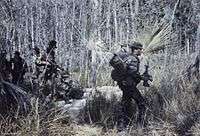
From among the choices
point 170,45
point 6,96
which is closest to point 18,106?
point 6,96

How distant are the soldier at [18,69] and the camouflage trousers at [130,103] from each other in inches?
71.6

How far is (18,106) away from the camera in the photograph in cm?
801

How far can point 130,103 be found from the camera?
31.9 ft

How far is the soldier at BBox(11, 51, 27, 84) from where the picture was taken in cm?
957

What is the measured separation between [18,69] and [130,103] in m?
2.16

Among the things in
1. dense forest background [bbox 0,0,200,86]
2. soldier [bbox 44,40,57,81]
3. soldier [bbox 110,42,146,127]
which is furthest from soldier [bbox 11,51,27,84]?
dense forest background [bbox 0,0,200,86]

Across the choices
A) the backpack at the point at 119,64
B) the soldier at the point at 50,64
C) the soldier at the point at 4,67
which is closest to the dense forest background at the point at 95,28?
the soldier at the point at 50,64

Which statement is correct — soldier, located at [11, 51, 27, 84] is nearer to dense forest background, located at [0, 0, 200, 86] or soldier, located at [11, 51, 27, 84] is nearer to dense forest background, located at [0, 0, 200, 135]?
dense forest background, located at [0, 0, 200, 135]

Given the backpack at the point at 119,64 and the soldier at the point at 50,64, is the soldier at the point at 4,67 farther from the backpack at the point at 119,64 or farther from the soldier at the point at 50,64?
the backpack at the point at 119,64

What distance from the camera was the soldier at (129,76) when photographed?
924cm

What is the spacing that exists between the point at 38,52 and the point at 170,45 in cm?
520

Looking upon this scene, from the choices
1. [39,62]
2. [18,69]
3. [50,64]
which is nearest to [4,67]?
[18,69]

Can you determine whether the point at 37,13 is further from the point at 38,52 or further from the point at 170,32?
the point at 38,52

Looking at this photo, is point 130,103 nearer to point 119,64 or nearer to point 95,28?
point 119,64
